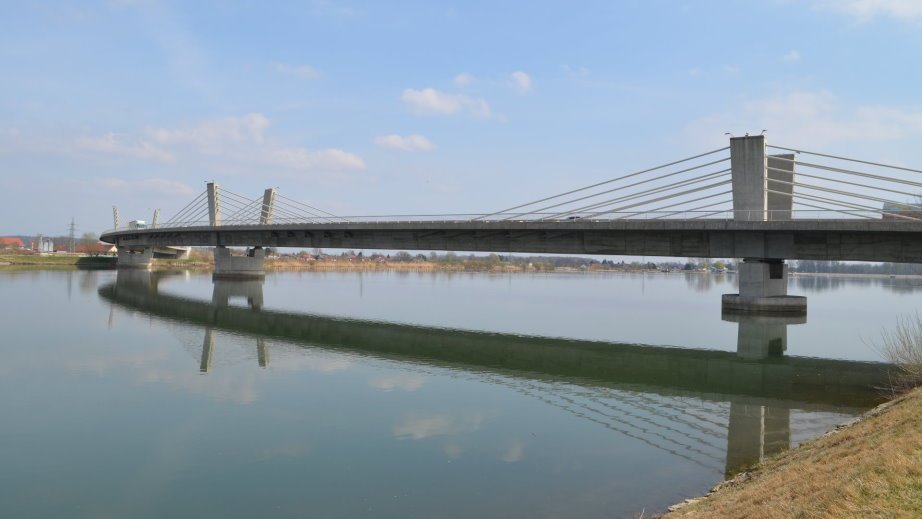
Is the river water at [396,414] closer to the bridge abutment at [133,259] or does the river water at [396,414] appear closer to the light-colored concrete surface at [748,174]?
the light-colored concrete surface at [748,174]

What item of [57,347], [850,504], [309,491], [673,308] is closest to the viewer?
[850,504]

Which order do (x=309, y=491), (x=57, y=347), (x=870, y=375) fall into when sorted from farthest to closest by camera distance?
(x=57, y=347)
(x=870, y=375)
(x=309, y=491)

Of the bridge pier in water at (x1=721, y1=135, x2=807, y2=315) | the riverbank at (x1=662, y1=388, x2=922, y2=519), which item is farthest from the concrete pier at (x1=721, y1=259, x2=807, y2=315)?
the riverbank at (x1=662, y1=388, x2=922, y2=519)

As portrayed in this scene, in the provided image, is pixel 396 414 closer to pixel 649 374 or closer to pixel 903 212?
pixel 649 374

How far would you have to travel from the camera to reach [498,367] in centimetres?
2391

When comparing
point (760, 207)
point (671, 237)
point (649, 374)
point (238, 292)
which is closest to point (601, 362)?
point (649, 374)

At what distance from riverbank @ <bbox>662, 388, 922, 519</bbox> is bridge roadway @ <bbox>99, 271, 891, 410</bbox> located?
7.53 meters

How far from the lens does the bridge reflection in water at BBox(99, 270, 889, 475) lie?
48.7 feet

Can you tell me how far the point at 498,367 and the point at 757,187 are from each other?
26233 mm

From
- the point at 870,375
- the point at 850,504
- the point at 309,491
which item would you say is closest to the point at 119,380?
the point at 309,491

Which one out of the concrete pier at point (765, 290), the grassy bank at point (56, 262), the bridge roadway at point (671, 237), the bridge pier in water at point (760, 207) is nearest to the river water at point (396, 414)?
the bridge roadway at point (671, 237)

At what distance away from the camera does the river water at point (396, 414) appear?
10.2m

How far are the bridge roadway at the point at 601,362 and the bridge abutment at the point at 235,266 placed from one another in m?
41.3

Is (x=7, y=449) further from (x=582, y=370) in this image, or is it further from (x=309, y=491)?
(x=582, y=370)
